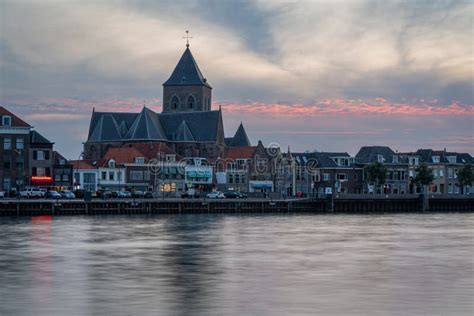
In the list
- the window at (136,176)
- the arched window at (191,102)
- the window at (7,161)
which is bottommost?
the window at (136,176)

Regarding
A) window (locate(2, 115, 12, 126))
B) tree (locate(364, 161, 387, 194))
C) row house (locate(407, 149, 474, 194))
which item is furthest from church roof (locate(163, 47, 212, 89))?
window (locate(2, 115, 12, 126))

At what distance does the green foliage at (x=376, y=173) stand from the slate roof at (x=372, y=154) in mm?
7885

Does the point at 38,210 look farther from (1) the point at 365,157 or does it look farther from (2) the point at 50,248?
→ (1) the point at 365,157

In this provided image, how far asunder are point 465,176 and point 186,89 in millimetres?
58244

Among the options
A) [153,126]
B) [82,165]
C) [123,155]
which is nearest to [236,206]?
[123,155]

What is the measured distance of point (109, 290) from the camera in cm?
2912

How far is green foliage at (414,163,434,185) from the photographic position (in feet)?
416

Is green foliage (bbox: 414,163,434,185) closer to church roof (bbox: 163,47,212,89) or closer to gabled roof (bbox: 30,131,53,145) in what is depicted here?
church roof (bbox: 163,47,212,89)

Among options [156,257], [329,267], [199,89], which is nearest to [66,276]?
[156,257]

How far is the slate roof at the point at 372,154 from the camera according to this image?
132 metres

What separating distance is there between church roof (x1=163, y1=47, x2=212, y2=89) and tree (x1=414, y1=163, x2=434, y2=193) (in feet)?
158

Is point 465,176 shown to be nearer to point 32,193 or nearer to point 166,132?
point 166,132

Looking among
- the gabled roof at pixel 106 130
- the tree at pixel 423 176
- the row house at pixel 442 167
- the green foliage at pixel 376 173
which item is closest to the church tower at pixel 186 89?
the gabled roof at pixel 106 130

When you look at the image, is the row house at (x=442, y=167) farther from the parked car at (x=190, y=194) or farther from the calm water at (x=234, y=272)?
the calm water at (x=234, y=272)
